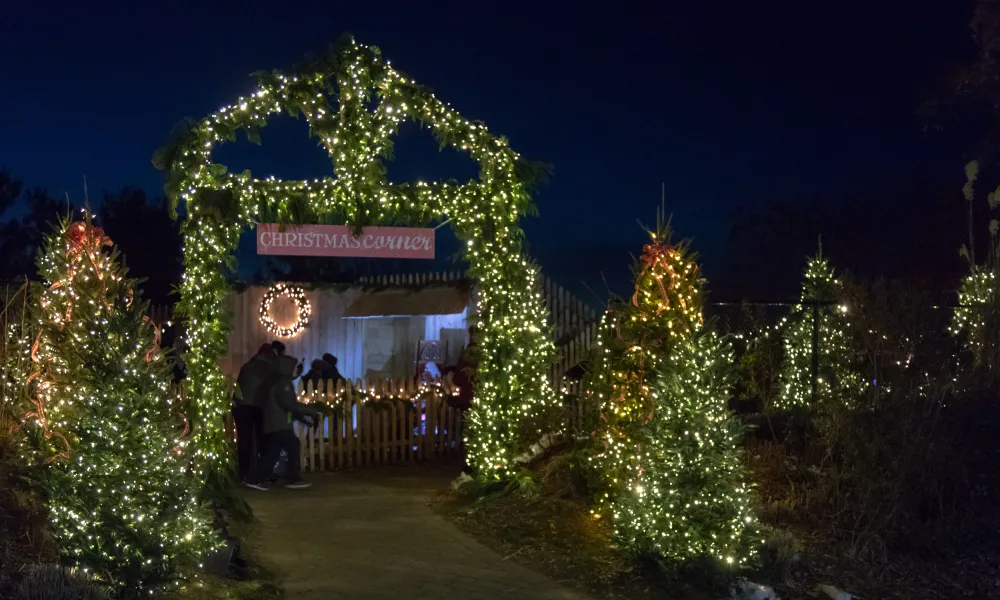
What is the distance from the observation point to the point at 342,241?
995 centimetres

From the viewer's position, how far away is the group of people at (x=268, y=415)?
10.7 metres

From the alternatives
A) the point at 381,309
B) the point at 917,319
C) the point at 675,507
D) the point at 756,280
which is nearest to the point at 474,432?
the point at 675,507

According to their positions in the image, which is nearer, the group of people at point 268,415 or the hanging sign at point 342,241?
the hanging sign at point 342,241

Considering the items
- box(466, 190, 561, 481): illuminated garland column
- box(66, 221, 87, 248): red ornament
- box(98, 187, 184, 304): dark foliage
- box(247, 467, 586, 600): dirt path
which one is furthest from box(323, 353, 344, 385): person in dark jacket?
box(98, 187, 184, 304): dark foliage

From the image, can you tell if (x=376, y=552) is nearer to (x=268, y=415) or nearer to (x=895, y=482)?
(x=268, y=415)

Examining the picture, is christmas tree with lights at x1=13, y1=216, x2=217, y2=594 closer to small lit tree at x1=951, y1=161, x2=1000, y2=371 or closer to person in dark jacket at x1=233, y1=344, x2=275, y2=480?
person in dark jacket at x1=233, y1=344, x2=275, y2=480

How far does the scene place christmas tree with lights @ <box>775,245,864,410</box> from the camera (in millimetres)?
11617

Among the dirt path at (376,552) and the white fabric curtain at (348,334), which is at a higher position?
the white fabric curtain at (348,334)

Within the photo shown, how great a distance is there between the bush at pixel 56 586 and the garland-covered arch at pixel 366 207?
286 centimetres

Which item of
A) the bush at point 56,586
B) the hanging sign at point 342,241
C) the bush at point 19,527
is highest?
the hanging sign at point 342,241

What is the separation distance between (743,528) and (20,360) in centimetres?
636


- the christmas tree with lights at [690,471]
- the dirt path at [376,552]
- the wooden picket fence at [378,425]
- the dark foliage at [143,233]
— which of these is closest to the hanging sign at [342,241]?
the dirt path at [376,552]

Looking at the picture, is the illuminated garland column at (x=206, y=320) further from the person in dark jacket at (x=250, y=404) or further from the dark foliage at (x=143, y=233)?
the dark foliage at (x=143, y=233)

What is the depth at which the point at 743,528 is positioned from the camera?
6.98m
